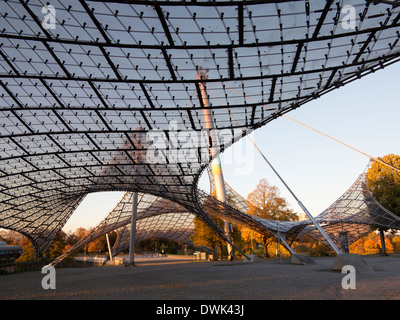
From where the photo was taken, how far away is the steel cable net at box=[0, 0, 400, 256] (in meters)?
16.6

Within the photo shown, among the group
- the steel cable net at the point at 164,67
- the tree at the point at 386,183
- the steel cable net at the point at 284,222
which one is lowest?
the steel cable net at the point at 284,222

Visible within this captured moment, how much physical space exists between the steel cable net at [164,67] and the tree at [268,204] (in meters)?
24.7

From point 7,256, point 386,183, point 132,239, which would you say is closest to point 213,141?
point 132,239

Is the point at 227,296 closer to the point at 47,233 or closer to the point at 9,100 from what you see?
the point at 9,100

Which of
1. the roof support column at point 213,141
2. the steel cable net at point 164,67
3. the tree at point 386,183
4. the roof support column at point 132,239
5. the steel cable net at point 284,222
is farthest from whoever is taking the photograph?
the tree at point 386,183

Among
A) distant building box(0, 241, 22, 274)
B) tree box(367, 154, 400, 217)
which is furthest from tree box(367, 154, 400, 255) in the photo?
distant building box(0, 241, 22, 274)

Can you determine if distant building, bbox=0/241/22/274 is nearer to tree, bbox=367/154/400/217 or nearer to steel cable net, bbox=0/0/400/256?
steel cable net, bbox=0/0/400/256

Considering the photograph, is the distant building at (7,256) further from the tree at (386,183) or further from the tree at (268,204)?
the tree at (386,183)

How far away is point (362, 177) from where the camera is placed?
56.9 meters

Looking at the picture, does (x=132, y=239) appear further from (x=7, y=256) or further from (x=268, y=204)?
(x=268, y=204)

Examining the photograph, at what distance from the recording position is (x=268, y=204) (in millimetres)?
59438

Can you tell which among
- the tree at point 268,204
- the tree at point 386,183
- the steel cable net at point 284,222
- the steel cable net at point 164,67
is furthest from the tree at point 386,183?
the steel cable net at point 164,67

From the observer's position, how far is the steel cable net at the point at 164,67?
16.6 metres

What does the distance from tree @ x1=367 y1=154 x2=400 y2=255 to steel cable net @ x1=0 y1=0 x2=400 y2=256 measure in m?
37.6
